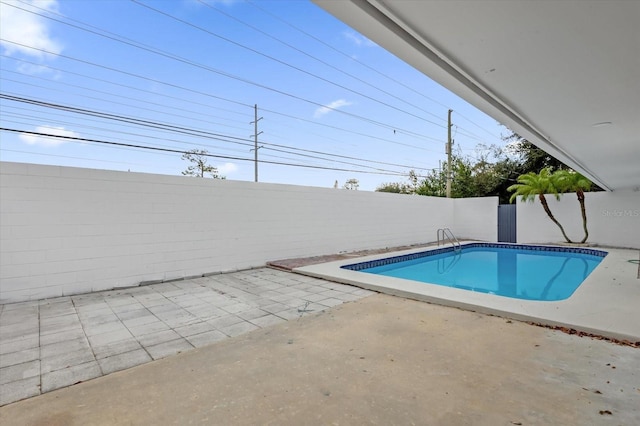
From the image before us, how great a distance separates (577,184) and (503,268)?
4.45 m

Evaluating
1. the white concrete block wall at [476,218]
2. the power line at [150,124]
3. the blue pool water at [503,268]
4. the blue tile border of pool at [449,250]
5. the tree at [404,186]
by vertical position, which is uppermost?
the power line at [150,124]

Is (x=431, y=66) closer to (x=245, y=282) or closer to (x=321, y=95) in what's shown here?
(x=245, y=282)

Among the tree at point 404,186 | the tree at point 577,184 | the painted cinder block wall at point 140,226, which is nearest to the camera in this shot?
the painted cinder block wall at point 140,226

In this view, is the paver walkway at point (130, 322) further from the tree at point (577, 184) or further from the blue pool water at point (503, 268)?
the tree at point (577, 184)

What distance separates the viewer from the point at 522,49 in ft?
5.98

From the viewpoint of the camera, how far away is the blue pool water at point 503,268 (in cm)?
606

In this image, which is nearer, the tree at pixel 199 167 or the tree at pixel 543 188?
the tree at pixel 543 188

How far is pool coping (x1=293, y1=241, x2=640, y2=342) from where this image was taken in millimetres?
3051

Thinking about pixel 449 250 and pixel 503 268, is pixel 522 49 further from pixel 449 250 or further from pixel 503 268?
pixel 449 250

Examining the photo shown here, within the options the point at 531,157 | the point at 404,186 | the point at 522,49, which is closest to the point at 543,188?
the point at 531,157

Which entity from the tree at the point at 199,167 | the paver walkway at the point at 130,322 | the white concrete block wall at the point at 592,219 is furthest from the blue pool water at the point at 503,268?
the tree at the point at 199,167

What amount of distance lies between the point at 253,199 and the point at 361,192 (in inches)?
144

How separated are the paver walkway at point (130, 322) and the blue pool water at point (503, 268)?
2.84 metres

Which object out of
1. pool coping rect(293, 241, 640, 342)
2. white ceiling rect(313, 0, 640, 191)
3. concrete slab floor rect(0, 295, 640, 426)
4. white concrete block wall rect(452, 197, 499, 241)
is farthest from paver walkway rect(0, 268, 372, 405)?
white concrete block wall rect(452, 197, 499, 241)
